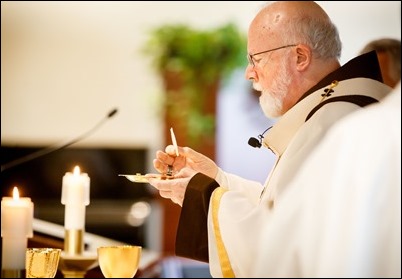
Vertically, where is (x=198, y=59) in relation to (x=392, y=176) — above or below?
above

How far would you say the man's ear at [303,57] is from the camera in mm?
3287

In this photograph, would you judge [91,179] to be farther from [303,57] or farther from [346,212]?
[346,212]

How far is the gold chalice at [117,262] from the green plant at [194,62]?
5.94m

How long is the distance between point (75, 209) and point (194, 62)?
5758mm

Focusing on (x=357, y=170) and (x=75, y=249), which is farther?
(x=75, y=249)

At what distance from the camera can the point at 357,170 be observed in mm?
1926

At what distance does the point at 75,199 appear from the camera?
112 inches

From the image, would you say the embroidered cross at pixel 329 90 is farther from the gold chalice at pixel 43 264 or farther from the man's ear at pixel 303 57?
the gold chalice at pixel 43 264

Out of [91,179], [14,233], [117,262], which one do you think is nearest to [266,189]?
[117,262]

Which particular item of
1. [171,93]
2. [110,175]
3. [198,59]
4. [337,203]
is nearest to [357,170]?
[337,203]

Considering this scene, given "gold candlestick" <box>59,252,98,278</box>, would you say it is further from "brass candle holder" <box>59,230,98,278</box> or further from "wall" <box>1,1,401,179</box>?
"wall" <box>1,1,401,179</box>

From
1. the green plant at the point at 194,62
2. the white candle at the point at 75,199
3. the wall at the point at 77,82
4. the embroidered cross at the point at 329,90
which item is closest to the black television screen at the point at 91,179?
the wall at the point at 77,82

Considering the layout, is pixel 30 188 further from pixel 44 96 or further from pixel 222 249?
pixel 222 249

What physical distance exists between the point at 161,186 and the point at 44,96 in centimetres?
774
